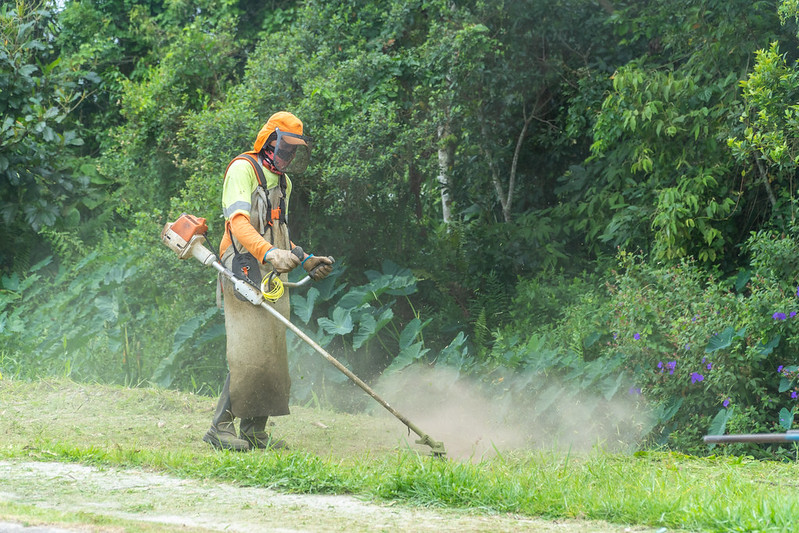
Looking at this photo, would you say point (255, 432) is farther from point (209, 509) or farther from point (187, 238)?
point (209, 509)

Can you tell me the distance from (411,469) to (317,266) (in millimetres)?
1777

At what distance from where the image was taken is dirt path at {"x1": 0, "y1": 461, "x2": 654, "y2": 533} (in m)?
3.99

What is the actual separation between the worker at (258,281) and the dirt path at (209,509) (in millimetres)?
1102

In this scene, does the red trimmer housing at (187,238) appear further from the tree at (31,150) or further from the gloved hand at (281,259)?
the tree at (31,150)

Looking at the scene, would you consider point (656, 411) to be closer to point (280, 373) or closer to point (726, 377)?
point (726, 377)

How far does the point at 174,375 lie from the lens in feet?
31.5

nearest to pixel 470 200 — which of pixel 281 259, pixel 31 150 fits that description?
pixel 31 150

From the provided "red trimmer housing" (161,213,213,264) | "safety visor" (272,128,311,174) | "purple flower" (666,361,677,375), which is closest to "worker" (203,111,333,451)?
"safety visor" (272,128,311,174)

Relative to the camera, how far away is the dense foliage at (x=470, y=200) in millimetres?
6969

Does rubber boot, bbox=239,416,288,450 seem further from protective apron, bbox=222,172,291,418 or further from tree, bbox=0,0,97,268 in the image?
tree, bbox=0,0,97,268

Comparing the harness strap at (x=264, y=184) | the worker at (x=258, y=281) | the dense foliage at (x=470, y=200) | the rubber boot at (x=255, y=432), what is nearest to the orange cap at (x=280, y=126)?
the worker at (x=258, y=281)

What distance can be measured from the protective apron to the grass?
0.46m

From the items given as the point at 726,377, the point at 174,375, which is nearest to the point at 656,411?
the point at 726,377

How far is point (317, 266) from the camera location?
602cm
